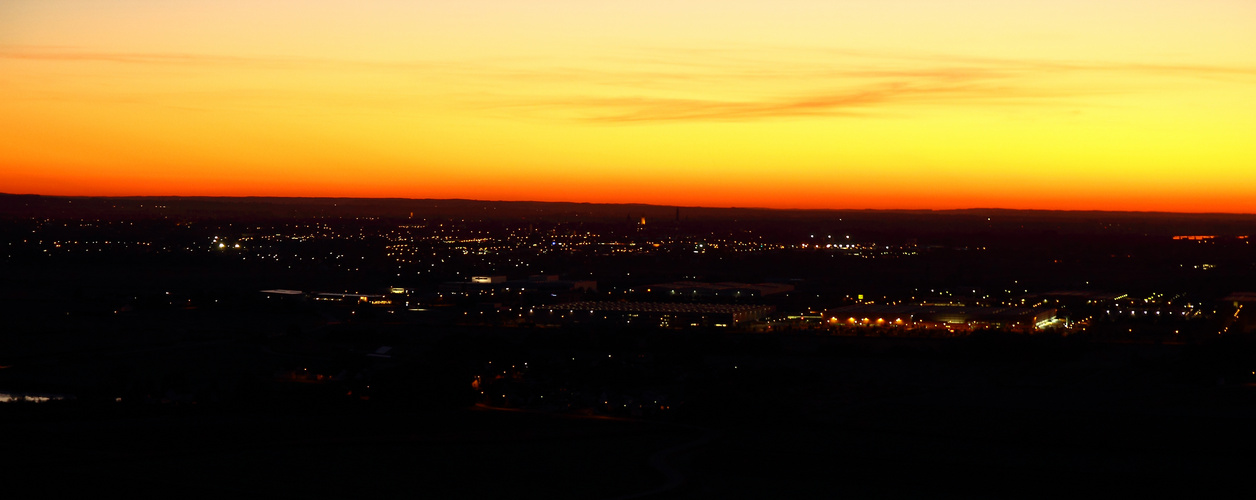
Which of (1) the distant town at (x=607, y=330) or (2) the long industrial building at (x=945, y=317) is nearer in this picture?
(1) the distant town at (x=607, y=330)

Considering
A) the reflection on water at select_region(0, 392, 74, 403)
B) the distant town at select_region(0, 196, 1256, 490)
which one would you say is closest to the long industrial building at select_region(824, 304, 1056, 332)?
the distant town at select_region(0, 196, 1256, 490)

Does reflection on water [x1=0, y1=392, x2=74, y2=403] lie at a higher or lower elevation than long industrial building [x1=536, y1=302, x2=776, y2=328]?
lower

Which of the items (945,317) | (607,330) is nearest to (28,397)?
(607,330)

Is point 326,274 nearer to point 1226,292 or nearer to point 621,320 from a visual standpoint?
point 621,320

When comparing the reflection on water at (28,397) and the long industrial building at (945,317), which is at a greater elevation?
the long industrial building at (945,317)

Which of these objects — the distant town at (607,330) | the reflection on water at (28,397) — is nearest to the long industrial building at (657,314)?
the distant town at (607,330)

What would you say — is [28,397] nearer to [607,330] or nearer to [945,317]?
[607,330]

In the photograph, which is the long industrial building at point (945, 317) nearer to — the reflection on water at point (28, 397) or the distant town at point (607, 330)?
the distant town at point (607, 330)

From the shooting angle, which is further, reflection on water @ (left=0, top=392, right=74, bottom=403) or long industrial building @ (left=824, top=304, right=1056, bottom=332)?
long industrial building @ (left=824, top=304, right=1056, bottom=332)

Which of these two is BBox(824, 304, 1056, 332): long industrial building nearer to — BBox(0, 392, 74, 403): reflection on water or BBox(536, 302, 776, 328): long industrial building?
BBox(536, 302, 776, 328): long industrial building

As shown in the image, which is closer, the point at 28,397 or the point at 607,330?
the point at 28,397

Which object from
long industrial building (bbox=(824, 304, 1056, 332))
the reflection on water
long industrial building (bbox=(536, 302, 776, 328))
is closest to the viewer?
the reflection on water

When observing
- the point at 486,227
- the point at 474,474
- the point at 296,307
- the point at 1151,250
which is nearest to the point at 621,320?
the point at 296,307
